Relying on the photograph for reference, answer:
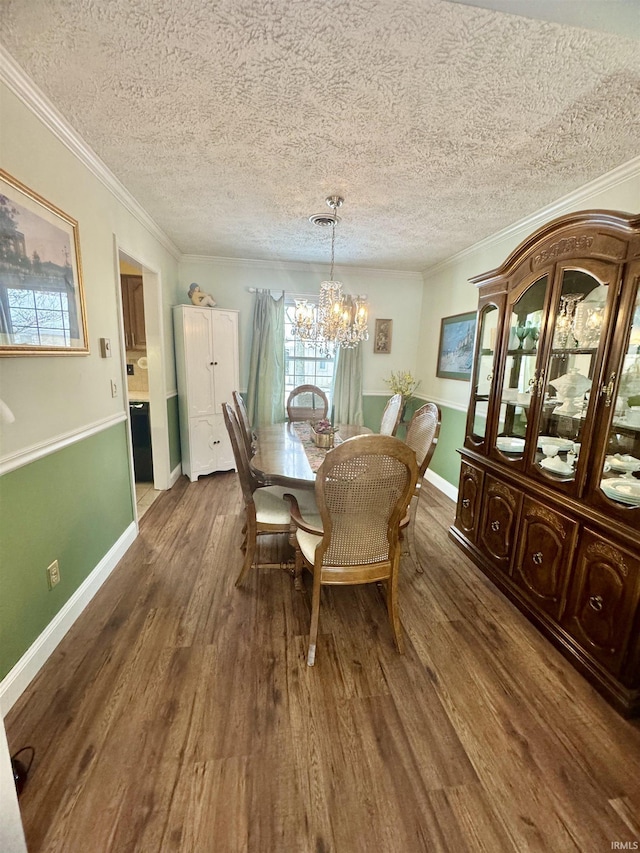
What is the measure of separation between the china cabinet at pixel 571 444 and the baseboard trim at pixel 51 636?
229cm

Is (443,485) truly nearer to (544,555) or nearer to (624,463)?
(544,555)

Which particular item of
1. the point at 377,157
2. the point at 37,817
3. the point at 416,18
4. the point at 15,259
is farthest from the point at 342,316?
the point at 37,817

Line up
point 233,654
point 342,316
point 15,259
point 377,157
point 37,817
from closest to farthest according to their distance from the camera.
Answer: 1. point 37,817
2. point 15,259
3. point 233,654
4. point 377,157
5. point 342,316

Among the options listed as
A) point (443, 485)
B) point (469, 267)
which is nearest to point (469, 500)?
point (443, 485)

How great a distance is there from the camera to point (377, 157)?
1877mm

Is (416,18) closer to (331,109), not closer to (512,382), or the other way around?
(331,109)

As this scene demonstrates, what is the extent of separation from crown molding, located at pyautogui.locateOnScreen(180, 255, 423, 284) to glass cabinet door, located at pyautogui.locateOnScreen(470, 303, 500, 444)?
2.17 meters

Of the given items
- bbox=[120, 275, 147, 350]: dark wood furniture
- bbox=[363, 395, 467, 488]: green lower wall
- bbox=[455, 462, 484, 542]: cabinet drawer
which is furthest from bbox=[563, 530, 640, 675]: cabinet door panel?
bbox=[120, 275, 147, 350]: dark wood furniture

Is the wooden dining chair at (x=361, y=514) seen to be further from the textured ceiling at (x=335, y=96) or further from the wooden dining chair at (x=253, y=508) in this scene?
the textured ceiling at (x=335, y=96)

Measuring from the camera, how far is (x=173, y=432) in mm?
3803

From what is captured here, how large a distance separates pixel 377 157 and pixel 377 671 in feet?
8.71

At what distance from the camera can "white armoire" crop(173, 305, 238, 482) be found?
3602mm

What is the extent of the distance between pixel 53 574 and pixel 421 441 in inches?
83.4

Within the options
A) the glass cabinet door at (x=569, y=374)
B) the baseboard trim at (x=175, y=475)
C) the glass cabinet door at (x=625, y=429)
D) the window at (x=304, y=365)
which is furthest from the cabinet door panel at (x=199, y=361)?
the glass cabinet door at (x=625, y=429)
